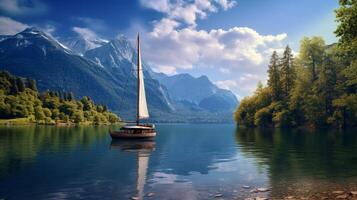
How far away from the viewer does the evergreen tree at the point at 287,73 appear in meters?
133

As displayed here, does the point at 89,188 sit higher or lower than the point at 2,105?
lower

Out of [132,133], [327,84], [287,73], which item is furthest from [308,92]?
[132,133]

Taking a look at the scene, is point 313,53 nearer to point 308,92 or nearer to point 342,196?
point 308,92

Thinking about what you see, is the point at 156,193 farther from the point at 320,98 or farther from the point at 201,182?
the point at 320,98

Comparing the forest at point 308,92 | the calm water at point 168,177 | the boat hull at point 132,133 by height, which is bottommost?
the calm water at point 168,177

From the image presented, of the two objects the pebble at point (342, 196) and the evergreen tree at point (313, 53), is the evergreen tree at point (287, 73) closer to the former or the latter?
the evergreen tree at point (313, 53)

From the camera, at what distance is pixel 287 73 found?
13450cm

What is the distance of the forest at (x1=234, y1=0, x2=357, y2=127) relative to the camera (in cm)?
10462

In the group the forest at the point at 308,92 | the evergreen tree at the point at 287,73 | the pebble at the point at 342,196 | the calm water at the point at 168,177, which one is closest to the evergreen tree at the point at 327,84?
the forest at the point at 308,92

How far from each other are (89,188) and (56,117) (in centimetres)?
18049

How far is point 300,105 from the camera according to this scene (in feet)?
390

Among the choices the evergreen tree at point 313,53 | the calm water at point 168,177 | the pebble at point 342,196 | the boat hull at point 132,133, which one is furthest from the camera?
the evergreen tree at point 313,53

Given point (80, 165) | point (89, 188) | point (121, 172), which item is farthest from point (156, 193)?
point (80, 165)

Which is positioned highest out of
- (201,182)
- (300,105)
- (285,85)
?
(285,85)
